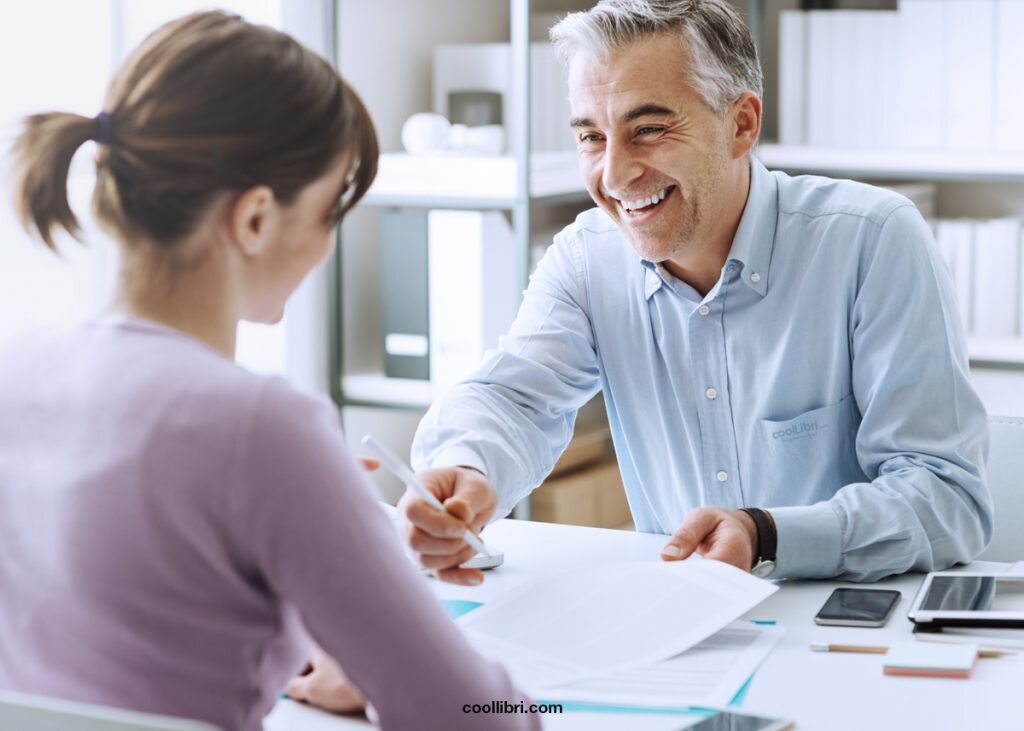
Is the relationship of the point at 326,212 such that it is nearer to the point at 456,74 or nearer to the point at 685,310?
the point at 685,310

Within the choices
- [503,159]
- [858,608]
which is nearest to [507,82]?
[503,159]

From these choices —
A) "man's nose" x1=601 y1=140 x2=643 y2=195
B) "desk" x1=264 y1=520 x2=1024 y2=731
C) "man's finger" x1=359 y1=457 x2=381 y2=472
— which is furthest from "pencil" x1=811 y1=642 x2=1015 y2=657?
"man's nose" x1=601 y1=140 x2=643 y2=195

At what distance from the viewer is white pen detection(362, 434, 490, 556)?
1.20 meters

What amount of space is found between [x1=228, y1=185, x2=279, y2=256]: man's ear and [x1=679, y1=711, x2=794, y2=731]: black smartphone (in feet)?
1.60

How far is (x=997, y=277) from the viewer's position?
113 inches

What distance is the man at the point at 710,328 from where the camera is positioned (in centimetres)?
160

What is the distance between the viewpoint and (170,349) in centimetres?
83

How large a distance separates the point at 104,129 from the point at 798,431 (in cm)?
110

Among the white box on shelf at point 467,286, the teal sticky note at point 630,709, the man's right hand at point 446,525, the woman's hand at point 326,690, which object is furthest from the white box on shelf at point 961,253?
the woman's hand at point 326,690

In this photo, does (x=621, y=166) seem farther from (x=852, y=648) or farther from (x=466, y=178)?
(x=466, y=178)

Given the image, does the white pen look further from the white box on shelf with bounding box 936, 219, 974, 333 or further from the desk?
the white box on shelf with bounding box 936, 219, 974, 333

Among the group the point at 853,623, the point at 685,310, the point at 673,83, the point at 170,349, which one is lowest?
the point at 853,623

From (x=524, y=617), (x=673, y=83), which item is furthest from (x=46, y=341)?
(x=673, y=83)

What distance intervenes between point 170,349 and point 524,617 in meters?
0.54
